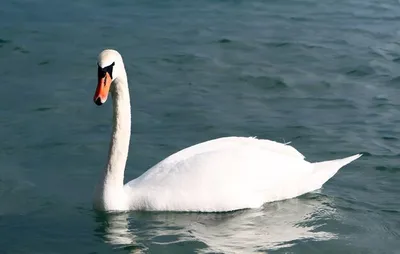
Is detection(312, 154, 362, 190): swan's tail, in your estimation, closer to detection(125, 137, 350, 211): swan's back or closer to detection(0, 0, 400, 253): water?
detection(125, 137, 350, 211): swan's back

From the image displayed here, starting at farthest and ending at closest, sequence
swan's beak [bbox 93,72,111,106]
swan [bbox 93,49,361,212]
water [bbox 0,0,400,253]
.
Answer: swan [bbox 93,49,361,212] < water [bbox 0,0,400,253] < swan's beak [bbox 93,72,111,106]

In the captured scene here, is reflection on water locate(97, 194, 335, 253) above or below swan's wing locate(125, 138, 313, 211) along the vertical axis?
below

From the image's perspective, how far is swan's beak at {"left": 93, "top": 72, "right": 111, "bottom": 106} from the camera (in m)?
8.48

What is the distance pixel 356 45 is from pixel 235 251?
727cm

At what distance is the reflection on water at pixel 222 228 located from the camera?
28.1ft

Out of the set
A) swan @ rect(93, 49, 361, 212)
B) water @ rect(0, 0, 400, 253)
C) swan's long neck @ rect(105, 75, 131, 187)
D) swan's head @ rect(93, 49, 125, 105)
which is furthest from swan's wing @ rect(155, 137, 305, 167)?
swan's head @ rect(93, 49, 125, 105)

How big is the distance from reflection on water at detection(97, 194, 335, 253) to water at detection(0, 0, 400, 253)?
0.06 feet

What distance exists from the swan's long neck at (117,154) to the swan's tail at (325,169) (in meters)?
1.94

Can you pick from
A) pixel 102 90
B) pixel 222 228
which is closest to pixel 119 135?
pixel 102 90

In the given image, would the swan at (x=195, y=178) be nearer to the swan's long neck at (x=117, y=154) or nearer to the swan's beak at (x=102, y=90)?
the swan's long neck at (x=117, y=154)

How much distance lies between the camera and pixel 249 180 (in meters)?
9.30

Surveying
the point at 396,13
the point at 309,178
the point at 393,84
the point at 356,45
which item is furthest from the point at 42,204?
the point at 396,13

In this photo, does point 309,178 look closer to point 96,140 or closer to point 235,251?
point 235,251

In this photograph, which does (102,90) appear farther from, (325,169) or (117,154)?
(325,169)
